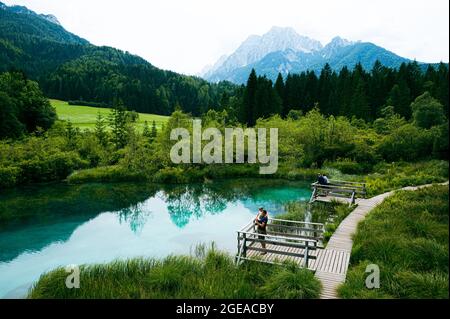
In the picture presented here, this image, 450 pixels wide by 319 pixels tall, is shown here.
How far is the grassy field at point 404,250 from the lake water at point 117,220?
558 centimetres

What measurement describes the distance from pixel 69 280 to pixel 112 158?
25647 millimetres

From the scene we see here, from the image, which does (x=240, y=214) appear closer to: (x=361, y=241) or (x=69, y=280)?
(x=361, y=241)

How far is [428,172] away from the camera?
22891 mm

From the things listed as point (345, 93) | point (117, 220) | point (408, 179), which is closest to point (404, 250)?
point (408, 179)

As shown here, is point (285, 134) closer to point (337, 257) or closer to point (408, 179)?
point (408, 179)

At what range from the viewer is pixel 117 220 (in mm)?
18906

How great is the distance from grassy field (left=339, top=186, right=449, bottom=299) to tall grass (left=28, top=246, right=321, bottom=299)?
4.19ft

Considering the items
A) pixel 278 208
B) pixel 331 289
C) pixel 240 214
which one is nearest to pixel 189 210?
pixel 240 214

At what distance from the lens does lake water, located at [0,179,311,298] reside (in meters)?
13.7

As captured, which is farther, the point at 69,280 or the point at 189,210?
the point at 189,210

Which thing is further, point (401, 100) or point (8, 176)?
point (401, 100)

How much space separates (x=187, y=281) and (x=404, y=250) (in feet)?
21.1

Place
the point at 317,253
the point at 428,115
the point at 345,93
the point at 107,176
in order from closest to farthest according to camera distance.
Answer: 1. the point at 317,253
2. the point at 107,176
3. the point at 428,115
4. the point at 345,93

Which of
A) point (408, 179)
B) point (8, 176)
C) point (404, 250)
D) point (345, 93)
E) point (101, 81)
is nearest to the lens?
point (404, 250)
